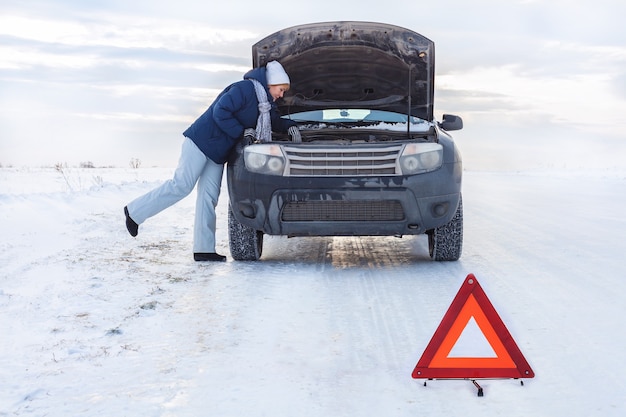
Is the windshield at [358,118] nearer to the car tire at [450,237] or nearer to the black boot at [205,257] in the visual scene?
the car tire at [450,237]

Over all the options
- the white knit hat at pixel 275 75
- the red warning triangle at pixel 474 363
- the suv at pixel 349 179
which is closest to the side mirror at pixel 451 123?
the suv at pixel 349 179

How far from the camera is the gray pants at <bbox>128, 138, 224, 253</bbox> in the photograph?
20.7 feet

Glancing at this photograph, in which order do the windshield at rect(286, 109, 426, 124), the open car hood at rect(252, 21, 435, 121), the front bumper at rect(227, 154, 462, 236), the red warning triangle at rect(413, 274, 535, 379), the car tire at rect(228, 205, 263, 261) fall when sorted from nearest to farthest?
the red warning triangle at rect(413, 274, 535, 379) → the front bumper at rect(227, 154, 462, 236) → the car tire at rect(228, 205, 263, 261) → the open car hood at rect(252, 21, 435, 121) → the windshield at rect(286, 109, 426, 124)

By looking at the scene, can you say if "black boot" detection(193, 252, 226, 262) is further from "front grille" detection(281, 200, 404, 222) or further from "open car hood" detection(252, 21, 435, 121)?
"open car hood" detection(252, 21, 435, 121)

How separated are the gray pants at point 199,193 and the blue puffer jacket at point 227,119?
0.18 metres

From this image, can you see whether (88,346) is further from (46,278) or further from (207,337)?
(46,278)

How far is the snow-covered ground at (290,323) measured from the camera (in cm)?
284

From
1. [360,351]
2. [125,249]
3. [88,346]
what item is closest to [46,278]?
[125,249]

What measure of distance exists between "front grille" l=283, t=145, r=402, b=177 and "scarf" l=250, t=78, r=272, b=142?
745 mm

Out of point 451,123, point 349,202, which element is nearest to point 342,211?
point 349,202

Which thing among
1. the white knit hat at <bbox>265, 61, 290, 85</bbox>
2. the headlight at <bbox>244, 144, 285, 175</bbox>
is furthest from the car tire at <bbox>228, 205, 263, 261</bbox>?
the white knit hat at <bbox>265, 61, 290, 85</bbox>

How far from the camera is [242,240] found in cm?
612

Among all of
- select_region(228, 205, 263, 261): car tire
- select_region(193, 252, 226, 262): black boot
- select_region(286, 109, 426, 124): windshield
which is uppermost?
select_region(286, 109, 426, 124): windshield

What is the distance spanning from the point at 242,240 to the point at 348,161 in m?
1.28
